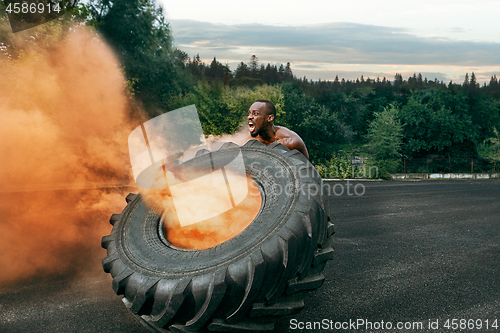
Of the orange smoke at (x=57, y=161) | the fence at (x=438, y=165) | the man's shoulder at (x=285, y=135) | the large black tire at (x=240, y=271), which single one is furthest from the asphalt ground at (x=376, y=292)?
the fence at (x=438, y=165)

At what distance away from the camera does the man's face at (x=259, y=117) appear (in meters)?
4.34

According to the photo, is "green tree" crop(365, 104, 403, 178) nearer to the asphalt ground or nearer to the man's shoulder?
the asphalt ground

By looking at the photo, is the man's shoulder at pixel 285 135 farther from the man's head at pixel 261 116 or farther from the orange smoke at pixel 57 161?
the orange smoke at pixel 57 161

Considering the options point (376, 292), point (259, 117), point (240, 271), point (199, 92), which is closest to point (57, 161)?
point (259, 117)

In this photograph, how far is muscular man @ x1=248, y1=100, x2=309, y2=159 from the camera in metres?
4.34

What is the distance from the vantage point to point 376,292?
3609 millimetres

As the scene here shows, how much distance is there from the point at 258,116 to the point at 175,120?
7020 mm

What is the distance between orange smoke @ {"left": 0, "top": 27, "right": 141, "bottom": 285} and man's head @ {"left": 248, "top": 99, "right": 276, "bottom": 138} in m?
3.06

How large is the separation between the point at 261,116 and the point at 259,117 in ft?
0.10

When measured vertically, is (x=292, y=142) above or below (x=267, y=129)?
below

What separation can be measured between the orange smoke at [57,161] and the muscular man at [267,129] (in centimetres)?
305

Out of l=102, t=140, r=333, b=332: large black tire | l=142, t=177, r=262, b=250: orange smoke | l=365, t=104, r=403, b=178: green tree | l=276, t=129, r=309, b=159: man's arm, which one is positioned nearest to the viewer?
l=102, t=140, r=333, b=332: large black tire

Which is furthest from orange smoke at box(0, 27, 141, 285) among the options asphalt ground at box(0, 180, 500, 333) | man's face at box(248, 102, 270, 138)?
man's face at box(248, 102, 270, 138)

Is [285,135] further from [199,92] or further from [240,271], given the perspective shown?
[199,92]
